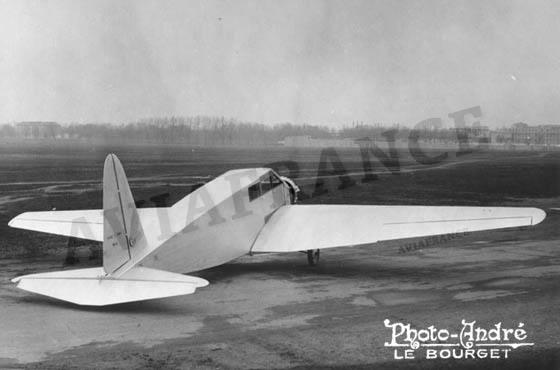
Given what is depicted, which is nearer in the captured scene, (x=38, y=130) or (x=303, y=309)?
(x=303, y=309)

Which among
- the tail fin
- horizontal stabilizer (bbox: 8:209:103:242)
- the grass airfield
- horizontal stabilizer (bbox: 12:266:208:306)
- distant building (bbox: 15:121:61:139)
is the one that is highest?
distant building (bbox: 15:121:61:139)

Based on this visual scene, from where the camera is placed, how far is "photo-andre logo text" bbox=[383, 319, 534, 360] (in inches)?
304

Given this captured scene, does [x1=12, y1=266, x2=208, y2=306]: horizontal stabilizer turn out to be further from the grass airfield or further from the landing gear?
the landing gear

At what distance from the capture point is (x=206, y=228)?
12.1m

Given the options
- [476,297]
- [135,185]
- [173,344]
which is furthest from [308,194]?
[173,344]

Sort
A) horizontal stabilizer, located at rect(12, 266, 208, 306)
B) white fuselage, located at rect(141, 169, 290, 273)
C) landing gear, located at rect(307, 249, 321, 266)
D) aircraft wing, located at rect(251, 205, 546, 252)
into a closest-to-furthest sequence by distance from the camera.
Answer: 1. horizontal stabilizer, located at rect(12, 266, 208, 306)
2. white fuselage, located at rect(141, 169, 290, 273)
3. aircraft wing, located at rect(251, 205, 546, 252)
4. landing gear, located at rect(307, 249, 321, 266)

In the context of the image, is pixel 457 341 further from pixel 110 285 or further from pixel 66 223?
pixel 66 223

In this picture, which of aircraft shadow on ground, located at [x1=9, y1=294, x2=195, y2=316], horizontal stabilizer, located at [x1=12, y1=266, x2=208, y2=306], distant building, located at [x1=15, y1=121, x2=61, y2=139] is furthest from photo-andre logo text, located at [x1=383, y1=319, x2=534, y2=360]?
distant building, located at [x1=15, y1=121, x2=61, y2=139]

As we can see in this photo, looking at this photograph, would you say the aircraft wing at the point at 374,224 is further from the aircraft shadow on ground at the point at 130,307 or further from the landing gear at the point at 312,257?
the aircraft shadow on ground at the point at 130,307

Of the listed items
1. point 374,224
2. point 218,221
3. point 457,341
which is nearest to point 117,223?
point 218,221

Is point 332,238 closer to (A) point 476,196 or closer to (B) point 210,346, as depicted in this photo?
(B) point 210,346

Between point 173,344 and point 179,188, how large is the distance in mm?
25112

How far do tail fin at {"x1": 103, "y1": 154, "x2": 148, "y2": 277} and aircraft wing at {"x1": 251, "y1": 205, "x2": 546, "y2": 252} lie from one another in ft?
12.3

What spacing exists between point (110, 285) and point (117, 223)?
996mm
